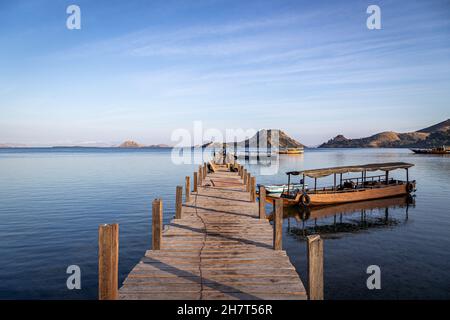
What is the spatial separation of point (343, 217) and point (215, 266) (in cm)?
2076

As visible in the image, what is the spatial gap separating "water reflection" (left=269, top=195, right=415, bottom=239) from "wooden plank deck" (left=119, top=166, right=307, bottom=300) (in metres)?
10.8

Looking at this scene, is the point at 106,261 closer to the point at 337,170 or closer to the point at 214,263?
the point at 214,263

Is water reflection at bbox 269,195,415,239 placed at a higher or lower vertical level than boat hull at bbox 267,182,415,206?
lower

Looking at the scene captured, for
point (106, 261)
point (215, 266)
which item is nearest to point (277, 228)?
point (215, 266)

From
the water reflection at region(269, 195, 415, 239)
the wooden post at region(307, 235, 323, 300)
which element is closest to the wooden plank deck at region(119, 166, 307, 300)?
the wooden post at region(307, 235, 323, 300)

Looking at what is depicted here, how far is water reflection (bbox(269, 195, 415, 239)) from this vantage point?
22.0 m

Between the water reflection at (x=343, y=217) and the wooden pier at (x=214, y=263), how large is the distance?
34.0ft

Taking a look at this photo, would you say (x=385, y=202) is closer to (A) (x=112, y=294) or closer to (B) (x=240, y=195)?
(B) (x=240, y=195)

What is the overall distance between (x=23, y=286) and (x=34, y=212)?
46.9 ft

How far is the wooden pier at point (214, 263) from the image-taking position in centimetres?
645

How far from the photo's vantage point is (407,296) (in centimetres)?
1204

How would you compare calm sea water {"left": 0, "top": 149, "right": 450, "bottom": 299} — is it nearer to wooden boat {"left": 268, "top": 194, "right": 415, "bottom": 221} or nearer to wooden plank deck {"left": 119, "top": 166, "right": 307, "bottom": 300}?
wooden boat {"left": 268, "top": 194, "right": 415, "bottom": 221}

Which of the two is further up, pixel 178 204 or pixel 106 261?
pixel 106 261

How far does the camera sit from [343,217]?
2573 cm
